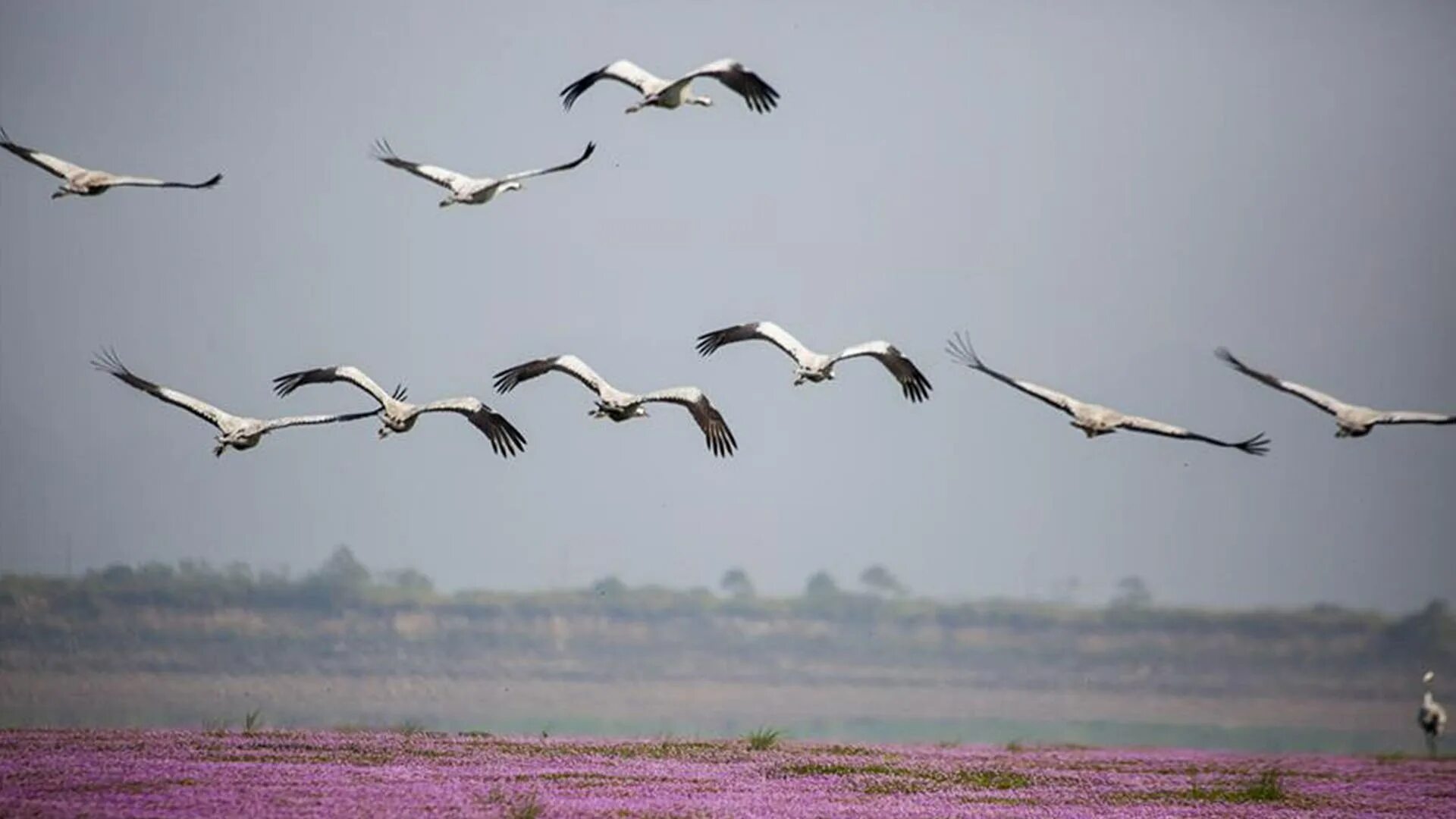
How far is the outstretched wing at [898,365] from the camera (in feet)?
113

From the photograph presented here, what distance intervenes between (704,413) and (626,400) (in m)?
1.25

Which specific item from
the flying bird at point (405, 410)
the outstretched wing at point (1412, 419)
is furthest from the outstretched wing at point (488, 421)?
the outstretched wing at point (1412, 419)

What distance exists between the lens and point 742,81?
3303cm

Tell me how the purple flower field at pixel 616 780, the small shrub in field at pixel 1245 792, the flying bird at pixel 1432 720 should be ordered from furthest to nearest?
the flying bird at pixel 1432 720 → the small shrub in field at pixel 1245 792 → the purple flower field at pixel 616 780

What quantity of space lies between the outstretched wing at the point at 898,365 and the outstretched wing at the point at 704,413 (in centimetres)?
211

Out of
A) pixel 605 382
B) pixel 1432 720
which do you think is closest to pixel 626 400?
pixel 605 382

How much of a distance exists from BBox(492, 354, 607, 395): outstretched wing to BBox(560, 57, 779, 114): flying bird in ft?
13.7

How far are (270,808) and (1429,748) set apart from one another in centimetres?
3121

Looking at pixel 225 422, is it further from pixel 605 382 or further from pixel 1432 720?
pixel 1432 720

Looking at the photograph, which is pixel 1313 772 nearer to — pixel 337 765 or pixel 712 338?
pixel 712 338

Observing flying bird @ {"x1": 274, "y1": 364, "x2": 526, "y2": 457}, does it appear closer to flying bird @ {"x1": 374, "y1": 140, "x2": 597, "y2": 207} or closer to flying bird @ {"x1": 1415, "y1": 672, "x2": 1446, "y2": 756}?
flying bird @ {"x1": 374, "y1": 140, "x2": 597, "y2": 207}

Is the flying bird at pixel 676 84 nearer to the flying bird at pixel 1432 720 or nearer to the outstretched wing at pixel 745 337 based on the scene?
the outstretched wing at pixel 745 337

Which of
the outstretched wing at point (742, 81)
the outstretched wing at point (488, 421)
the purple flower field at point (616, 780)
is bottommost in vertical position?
the purple flower field at point (616, 780)

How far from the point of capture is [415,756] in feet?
108
